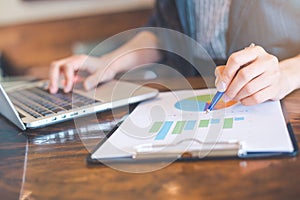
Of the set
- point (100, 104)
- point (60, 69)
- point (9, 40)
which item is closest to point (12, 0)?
point (9, 40)

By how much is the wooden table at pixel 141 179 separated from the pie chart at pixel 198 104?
4.9 inches

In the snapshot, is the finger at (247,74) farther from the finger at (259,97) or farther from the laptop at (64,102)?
the laptop at (64,102)

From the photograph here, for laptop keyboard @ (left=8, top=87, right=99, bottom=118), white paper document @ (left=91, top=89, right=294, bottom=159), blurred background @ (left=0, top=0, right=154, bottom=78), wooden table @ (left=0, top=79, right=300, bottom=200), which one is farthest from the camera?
blurred background @ (left=0, top=0, right=154, bottom=78)

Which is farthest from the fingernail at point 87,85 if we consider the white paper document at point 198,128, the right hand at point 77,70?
the white paper document at point 198,128

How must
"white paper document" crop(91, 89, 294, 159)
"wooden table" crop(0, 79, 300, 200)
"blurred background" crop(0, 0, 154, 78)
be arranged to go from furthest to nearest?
"blurred background" crop(0, 0, 154, 78)
"white paper document" crop(91, 89, 294, 159)
"wooden table" crop(0, 79, 300, 200)

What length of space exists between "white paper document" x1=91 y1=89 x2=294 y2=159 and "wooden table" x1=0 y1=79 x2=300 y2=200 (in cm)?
3

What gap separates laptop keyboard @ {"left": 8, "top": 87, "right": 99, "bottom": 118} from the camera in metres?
0.83

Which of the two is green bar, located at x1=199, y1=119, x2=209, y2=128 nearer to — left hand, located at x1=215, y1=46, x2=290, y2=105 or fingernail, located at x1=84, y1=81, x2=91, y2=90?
left hand, located at x1=215, y1=46, x2=290, y2=105

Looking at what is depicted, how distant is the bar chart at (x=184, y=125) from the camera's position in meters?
0.66

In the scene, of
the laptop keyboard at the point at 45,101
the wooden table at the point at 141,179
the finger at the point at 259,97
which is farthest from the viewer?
the laptop keyboard at the point at 45,101

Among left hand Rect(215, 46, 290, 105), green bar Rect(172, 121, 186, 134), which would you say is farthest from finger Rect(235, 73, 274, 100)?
green bar Rect(172, 121, 186, 134)

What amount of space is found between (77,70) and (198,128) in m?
0.48

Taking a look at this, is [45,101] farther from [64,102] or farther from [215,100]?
[215,100]

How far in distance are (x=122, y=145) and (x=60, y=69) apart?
18.1 inches
